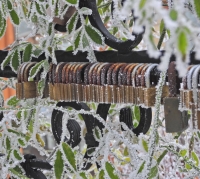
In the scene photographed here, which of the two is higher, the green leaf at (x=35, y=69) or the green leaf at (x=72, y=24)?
the green leaf at (x=72, y=24)

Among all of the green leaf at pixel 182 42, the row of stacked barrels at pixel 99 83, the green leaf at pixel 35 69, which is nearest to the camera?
the green leaf at pixel 182 42

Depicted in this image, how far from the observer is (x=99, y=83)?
43cm

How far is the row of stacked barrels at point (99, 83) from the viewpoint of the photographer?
391 mm

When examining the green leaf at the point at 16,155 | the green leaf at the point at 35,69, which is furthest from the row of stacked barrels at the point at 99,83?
the green leaf at the point at 16,155

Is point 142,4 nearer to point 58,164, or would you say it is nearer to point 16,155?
point 58,164

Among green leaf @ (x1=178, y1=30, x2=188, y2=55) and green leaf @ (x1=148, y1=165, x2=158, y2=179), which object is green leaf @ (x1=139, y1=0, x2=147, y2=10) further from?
green leaf @ (x1=148, y1=165, x2=158, y2=179)

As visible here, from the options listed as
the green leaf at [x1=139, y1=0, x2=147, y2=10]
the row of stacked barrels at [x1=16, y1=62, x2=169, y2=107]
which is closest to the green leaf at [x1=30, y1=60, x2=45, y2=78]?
the row of stacked barrels at [x1=16, y1=62, x2=169, y2=107]

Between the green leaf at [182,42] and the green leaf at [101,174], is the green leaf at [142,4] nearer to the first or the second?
the green leaf at [182,42]

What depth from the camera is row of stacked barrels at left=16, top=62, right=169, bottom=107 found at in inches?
15.4

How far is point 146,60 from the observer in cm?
44

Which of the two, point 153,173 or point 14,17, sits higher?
point 14,17

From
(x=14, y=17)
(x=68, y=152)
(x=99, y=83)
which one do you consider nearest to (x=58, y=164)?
(x=68, y=152)

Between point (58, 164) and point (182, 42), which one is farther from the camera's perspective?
point (58, 164)

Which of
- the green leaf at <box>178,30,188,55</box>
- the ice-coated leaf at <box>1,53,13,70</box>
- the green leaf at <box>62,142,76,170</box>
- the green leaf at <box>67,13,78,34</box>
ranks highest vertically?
the green leaf at <box>67,13,78,34</box>
